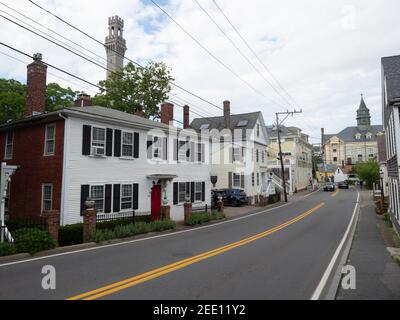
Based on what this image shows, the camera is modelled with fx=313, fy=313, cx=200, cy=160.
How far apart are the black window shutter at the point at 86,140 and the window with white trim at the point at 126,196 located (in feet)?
10.1

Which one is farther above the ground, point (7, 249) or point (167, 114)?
point (167, 114)

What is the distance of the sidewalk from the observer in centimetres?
679

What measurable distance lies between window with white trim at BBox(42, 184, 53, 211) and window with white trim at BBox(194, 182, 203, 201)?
A: 37.1 ft

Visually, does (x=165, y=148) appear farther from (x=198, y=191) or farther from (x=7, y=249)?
(x=7, y=249)

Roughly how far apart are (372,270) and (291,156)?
50.1m

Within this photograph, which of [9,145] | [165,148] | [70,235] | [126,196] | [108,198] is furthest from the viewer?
[165,148]

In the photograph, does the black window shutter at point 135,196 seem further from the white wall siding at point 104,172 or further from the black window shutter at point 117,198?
the black window shutter at point 117,198

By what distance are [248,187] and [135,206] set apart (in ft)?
64.8

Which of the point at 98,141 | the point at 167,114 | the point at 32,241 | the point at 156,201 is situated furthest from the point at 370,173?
the point at 32,241

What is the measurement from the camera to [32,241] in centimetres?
1097

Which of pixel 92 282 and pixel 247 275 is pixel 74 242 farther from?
pixel 247 275

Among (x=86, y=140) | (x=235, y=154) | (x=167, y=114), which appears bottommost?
(x=86, y=140)

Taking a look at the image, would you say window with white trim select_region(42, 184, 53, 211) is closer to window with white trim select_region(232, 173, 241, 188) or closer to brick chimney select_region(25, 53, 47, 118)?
brick chimney select_region(25, 53, 47, 118)

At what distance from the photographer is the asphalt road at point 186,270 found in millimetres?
6812
